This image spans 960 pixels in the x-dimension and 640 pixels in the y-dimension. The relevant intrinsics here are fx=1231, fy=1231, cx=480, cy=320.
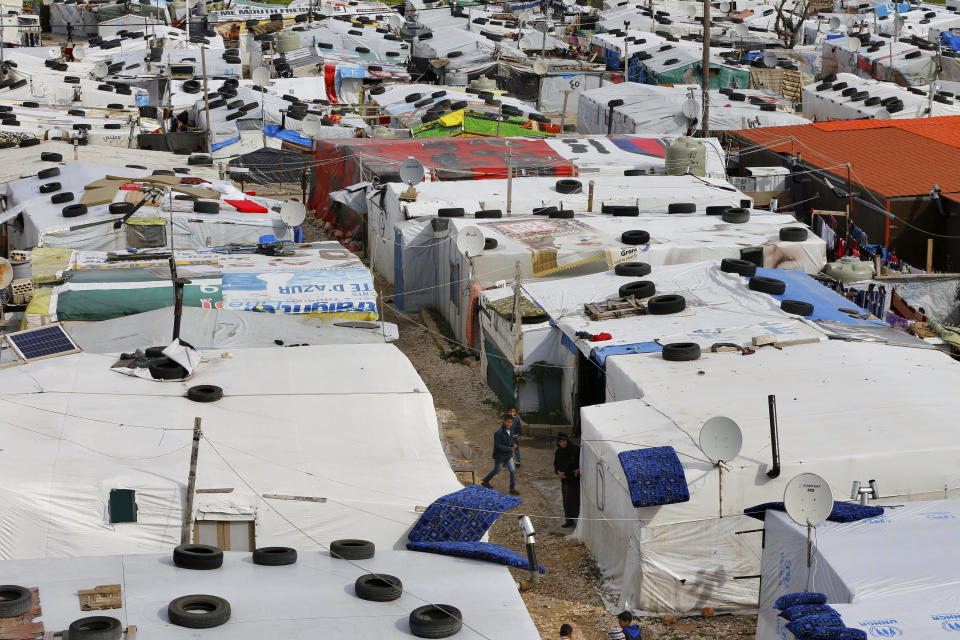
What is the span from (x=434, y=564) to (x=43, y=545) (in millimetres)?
4731

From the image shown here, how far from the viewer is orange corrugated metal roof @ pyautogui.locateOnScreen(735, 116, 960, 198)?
33469 millimetres

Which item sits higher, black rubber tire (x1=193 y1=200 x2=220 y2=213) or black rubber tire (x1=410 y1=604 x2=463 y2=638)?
black rubber tire (x1=410 y1=604 x2=463 y2=638)

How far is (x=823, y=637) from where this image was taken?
12.1 meters

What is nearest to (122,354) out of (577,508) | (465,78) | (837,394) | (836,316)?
(577,508)

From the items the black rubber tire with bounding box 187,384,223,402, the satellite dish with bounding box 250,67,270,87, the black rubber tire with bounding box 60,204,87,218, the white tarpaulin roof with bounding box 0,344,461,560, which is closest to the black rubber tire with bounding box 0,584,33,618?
the white tarpaulin roof with bounding box 0,344,461,560

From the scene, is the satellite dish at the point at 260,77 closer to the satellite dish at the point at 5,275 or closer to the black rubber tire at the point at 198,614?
the satellite dish at the point at 5,275

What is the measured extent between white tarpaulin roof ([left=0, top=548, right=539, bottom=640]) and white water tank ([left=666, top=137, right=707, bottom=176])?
23.2m

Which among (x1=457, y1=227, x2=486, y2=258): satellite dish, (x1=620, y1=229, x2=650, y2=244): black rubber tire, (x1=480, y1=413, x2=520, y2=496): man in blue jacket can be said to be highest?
(x1=457, y1=227, x2=486, y2=258): satellite dish

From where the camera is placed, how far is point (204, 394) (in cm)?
1680

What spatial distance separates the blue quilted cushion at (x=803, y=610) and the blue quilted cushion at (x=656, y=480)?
11.9ft

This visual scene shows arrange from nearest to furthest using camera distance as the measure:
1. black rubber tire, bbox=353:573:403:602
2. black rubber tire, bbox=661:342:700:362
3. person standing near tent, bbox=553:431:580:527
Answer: black rubber tire, bbox=353:573:403:602
person standing near tent, bbox=553:431:580:527
black rubber tire, bbox=661:342:700:362

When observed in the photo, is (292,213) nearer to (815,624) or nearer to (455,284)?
(455,284)

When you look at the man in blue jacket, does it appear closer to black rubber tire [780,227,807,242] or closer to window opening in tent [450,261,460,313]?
window opening in tent [450,261,460,313]

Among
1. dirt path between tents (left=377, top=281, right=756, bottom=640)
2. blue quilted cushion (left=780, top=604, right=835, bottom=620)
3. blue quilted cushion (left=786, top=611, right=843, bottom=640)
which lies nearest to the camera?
blue quilted cushion (left=786, top=611, right=843, bottom=640)
